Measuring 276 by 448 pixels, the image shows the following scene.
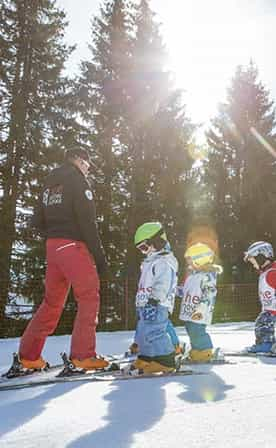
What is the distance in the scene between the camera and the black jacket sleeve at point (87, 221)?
3453mm

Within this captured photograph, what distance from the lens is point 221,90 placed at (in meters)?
22.7

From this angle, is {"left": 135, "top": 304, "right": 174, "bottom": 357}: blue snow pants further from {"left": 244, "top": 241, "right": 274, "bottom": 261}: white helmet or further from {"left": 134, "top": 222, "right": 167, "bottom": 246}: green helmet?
{"left": 244, "top": 241, "right": 274, "bottom": 261}: white helmet

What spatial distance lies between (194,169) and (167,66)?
A: 3965 mm

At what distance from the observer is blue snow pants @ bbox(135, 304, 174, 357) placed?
3576mm

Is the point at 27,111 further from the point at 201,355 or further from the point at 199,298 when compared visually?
the point at 201,355

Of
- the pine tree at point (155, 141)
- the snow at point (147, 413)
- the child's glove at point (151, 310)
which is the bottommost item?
the snow at point (147, 413)

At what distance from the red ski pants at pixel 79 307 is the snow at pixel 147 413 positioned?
459 millimetres

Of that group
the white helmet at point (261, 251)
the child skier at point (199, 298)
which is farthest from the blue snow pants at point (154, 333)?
the white helmet at point (261, 251)

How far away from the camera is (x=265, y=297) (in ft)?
17.8

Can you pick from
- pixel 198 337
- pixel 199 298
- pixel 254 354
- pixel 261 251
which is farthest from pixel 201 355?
pixel 261 251

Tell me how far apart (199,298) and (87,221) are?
5.83 ft

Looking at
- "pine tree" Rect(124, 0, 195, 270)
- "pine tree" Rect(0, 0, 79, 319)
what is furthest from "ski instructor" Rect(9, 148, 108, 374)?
"pine tree" Rect(124, 0, 195, 270)

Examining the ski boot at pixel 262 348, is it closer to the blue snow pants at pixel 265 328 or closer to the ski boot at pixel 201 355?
the blue snow pants at pixel 265 328

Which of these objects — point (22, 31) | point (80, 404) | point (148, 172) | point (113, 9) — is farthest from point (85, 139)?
point (80, 404)
